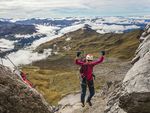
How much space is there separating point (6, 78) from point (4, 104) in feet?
3.86

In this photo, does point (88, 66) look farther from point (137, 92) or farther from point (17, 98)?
point (17, 98)

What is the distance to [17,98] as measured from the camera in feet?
46.3

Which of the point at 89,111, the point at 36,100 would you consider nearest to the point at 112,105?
the point at 89,111

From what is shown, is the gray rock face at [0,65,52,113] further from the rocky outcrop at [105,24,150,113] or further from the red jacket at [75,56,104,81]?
the red jacket at [75,56,104,81]

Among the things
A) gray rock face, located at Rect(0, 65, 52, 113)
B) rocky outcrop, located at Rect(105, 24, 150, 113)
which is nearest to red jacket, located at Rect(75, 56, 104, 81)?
rocky outcrop, located at Rect(105, 24, 150, 113)

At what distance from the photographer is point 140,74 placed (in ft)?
72.6

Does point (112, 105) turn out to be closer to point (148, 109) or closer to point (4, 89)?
point (148, 109)

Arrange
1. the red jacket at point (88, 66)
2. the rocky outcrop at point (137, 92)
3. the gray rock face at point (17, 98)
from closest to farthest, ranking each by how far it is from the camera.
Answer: the gray rock face at point (17, 98) < the rocky outcrop at point (137, 92) < the red jacket at point (88, 66)

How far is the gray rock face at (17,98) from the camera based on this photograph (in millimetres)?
13859

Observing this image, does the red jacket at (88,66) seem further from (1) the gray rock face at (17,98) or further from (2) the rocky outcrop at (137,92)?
(1) the gray rock face at (17,98)

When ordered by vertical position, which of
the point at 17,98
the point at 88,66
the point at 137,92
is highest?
the point at 17,98

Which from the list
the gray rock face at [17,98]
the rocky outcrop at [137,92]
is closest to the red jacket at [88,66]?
the rocky outcrop at [137,92]

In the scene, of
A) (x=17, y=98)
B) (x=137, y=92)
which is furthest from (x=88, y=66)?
(x=17, y=98)

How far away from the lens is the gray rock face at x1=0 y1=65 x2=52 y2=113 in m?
13.9
